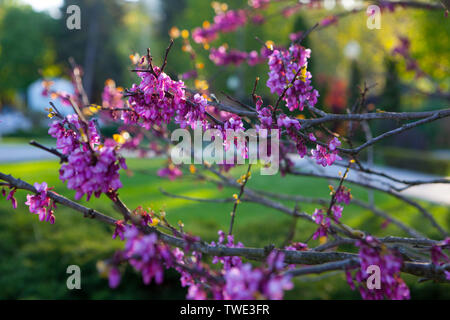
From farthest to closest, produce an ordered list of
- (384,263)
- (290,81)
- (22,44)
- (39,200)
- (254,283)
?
(22,44)
(290,81)
(39,200)
(384,263)
(254,283)

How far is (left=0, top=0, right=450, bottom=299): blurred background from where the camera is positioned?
16.8 feet

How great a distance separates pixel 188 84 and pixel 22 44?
3225 centimetres

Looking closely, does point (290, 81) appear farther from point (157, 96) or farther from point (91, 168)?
point (91, 168)

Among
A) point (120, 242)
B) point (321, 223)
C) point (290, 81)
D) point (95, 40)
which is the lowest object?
point (120, 242)

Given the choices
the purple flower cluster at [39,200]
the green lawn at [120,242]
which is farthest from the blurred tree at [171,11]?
the purple flower cluster at [39,200]

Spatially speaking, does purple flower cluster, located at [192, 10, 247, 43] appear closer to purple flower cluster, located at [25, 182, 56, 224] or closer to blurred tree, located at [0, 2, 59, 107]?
purple flower cluster, located at [25, 182, 56, 224]

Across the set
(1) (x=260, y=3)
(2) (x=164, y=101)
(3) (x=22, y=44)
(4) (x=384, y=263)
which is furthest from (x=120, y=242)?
(3) (x=22, y=44)

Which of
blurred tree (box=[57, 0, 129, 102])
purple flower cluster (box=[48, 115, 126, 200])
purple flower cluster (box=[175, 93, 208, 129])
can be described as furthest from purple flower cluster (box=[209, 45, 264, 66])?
blurred tree (box=[57, 0, 129, 102])

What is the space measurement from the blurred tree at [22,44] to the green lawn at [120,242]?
25774 millimetres

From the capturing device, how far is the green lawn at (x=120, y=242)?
15.9 ft

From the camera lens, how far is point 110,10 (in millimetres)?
29234

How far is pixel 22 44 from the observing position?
31359 mm

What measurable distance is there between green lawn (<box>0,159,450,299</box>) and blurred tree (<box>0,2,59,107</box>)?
2577 centimetres
